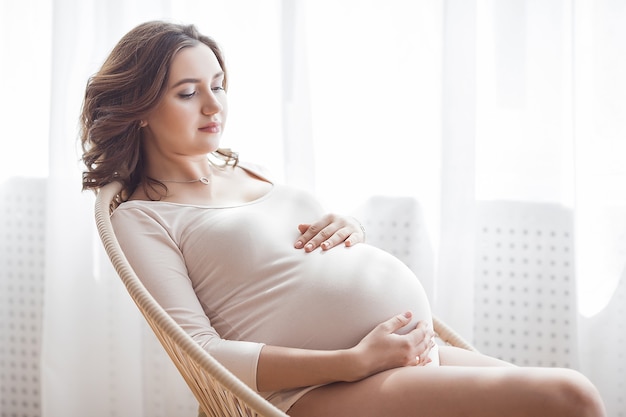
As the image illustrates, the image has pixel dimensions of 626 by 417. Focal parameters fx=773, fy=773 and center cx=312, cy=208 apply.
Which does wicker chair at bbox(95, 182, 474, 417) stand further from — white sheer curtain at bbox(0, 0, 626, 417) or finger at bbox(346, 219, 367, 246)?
white sheer curtain at bbox(0, 0, 626, 417)

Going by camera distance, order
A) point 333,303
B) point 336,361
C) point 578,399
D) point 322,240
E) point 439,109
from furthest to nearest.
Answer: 1. point 439,109
2. point 322,240
3. point 333,303
4. point 336,361
5. point 578,399

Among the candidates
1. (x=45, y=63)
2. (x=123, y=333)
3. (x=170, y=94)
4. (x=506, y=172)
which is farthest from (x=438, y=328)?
(x=45, y=63)

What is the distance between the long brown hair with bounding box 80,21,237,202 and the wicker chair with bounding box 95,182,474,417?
183mm

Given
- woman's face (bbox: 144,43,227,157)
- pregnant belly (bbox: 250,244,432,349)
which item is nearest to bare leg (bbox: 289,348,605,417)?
pregnant belly (bbox: 250,244,432,349)

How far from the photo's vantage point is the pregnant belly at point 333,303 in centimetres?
135

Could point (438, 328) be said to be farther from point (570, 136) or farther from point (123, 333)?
point (123, 333)

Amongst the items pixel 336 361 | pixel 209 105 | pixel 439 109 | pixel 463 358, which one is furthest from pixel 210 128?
pixel 439 109

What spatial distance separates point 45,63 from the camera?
231 centimetres

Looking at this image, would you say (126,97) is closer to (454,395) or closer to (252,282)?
(252,282)

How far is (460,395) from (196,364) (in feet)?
1.35

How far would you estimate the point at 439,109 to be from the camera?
6.82ft

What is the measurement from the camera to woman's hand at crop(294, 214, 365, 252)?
1.46 m

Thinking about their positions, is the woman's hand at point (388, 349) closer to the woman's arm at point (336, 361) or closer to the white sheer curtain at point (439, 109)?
the woman's arm at point (336, 361)

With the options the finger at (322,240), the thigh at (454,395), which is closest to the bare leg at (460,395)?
the thigh at (454,395)
